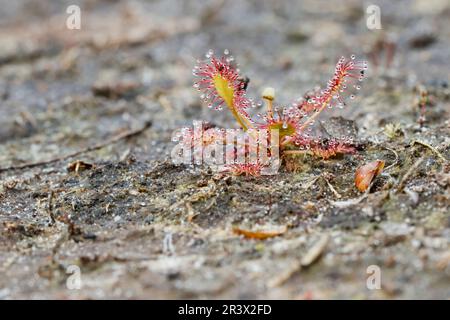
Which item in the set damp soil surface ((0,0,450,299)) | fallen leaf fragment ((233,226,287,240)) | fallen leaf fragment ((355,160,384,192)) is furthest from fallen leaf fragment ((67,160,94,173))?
fallen leaf fragment ((355,160,384,192))

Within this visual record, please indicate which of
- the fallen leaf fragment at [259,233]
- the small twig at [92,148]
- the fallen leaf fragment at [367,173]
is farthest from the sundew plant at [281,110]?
the small twig at [92,148]

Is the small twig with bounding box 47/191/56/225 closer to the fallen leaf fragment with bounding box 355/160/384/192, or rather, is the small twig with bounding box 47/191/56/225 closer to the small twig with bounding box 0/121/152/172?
the small twig with bounding box 0/121/152/172

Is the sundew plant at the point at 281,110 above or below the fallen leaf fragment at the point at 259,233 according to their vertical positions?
above

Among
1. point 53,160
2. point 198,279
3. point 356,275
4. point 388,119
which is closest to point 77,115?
point 53,160

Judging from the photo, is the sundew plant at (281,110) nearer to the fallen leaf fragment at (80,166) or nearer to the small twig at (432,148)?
the small twig at (432,148)
